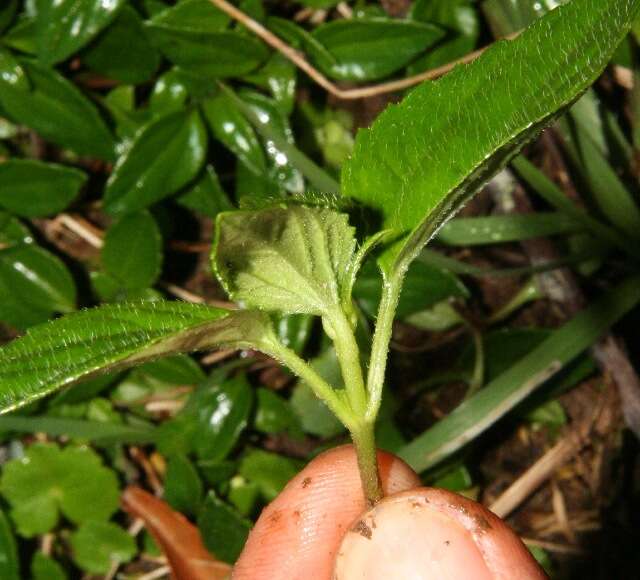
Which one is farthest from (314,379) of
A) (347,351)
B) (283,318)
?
(283,318)

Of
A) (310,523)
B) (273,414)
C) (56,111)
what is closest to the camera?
(310,523)

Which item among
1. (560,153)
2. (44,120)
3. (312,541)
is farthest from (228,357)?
(560,153)

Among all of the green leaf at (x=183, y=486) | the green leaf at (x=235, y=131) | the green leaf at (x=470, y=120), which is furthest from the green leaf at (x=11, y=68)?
the green leaf at (x=470, y=120)

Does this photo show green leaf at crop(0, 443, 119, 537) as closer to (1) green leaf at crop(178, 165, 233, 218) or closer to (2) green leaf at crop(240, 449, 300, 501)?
(2) green leaf at crop(240, 449, 300, 501)

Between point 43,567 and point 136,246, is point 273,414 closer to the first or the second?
point 136,246

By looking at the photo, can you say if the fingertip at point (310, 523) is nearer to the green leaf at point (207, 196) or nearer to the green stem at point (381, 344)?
the green stem at point (381, 344)

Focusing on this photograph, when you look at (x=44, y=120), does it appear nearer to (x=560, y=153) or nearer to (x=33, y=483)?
(x=33, y=483)
